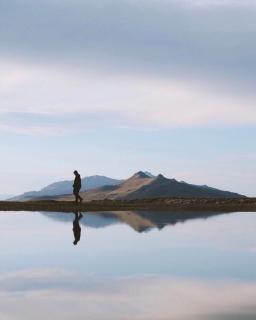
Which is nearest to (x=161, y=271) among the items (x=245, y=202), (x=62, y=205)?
(x=62, y=205)

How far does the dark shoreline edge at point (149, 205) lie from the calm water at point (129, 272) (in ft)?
30.3

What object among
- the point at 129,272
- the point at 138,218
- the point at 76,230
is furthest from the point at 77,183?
the point at 129,272

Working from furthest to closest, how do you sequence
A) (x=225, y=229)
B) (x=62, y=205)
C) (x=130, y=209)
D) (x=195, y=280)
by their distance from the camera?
(x=62, y=205) < (x=130, y=209) < (x=225, y=229) < (x=195, y=280)

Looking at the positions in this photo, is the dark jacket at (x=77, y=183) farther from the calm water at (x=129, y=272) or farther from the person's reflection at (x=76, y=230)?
the calm water at (x=129, y=272)

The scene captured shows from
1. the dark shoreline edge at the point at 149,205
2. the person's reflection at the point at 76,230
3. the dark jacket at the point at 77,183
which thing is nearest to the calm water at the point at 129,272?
the person's reflection at the point at 76,230

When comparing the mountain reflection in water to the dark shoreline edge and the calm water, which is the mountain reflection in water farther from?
the dark shoreline edge

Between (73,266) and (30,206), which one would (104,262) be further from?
(30,206)

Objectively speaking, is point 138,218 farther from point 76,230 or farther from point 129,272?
point 129,272

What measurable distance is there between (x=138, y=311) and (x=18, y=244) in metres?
9.27

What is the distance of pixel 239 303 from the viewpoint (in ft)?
28.7

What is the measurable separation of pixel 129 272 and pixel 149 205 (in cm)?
2198

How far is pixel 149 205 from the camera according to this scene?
3378cm

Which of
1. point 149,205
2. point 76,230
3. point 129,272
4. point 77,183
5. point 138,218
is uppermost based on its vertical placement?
point 77,183

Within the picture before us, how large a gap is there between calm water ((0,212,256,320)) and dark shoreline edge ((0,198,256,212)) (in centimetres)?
922
